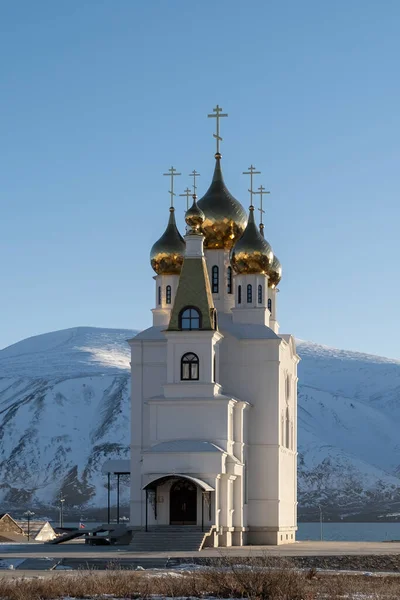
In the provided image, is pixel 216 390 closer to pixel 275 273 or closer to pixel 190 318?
pixel 190 318

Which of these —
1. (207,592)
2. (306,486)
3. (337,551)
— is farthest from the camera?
(306,486)

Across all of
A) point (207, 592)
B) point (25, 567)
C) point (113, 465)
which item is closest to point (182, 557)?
point (25, 567)

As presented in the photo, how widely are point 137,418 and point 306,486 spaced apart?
12731 centimetres

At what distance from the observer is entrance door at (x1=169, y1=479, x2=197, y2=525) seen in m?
44.3

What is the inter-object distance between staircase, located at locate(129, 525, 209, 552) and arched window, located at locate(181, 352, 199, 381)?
5.32 m

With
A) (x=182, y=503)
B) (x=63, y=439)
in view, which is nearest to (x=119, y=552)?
(x=182, y=503)

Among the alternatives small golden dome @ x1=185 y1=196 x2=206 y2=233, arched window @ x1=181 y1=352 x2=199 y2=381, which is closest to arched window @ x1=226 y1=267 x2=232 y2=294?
small golden dome @ x1=185 y1=196 x2=206 y2=233

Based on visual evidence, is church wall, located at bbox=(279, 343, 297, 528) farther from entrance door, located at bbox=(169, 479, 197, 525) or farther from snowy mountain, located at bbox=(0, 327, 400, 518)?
snowy mountain, located at bbox=(0, 327, 400, 518)

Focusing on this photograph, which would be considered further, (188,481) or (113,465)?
(113,465)

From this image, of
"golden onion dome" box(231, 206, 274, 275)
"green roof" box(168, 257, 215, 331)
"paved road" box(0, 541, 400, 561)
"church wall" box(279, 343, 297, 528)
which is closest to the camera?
"paved road" box(0, 541, 400, 561)

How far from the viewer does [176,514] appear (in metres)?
44.4

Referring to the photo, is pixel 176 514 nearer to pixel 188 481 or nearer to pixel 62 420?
pixel 188 481

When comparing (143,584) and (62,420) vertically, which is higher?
(62,420)

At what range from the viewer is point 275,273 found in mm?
53750
